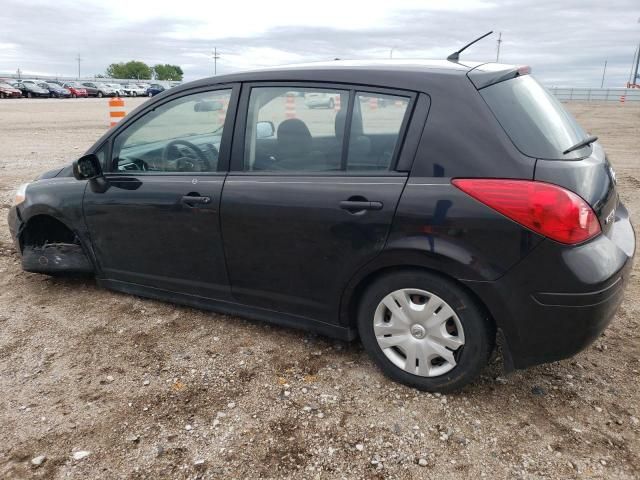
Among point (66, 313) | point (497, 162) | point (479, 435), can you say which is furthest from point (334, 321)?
point (66, 313)

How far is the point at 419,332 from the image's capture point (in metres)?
2.75

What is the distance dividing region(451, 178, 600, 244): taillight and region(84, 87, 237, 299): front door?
164cm

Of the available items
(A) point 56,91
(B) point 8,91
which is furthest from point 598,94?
(B) point 8,91

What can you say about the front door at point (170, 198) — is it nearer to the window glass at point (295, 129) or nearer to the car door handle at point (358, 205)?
the window glass at point (295, 129)

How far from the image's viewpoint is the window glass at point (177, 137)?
3.34 meters

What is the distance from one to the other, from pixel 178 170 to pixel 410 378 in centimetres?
196

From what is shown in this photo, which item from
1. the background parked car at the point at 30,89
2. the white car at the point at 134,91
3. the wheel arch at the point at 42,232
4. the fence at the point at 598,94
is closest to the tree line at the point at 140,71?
the white car at the point at 134,91

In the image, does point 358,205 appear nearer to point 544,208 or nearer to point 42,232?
point 544,208

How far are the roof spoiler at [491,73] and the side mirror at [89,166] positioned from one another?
253 centimetres

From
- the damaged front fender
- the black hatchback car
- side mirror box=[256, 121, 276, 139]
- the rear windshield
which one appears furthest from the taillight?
the damaged front fender

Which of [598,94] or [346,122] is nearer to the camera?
[346,122]

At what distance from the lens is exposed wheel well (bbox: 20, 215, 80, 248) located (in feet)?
13.9

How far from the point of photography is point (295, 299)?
10.4ft

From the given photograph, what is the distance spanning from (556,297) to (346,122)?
1378 millimetres
